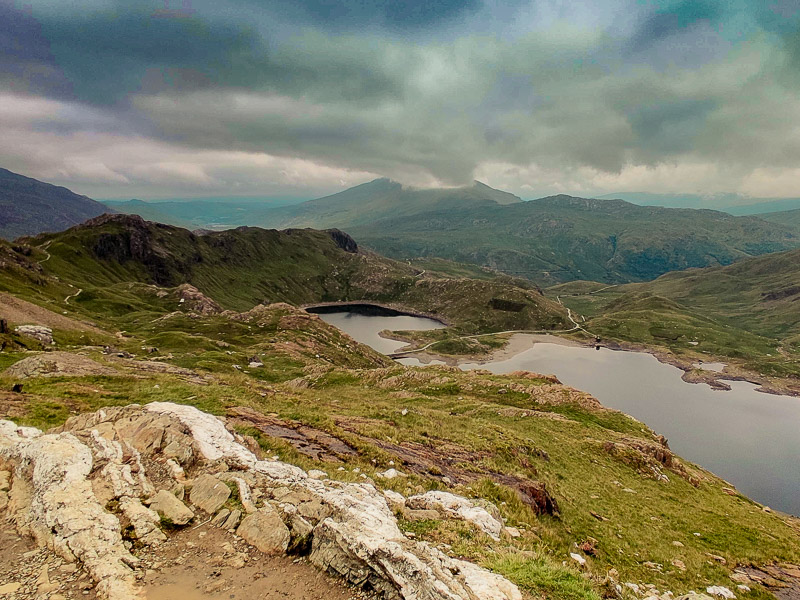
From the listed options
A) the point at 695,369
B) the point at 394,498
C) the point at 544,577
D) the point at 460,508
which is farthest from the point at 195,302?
the point at 695,369

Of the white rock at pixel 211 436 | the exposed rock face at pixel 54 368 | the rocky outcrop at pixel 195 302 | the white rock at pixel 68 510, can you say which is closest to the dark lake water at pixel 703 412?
the rocky outcrop at pixel 195 302

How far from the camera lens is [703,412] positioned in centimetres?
12619

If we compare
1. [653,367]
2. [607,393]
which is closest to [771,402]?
[653,367]

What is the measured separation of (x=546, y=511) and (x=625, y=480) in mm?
14151

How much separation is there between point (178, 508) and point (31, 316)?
93301mm

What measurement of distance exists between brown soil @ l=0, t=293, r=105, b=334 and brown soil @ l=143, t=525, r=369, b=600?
86.8 metres

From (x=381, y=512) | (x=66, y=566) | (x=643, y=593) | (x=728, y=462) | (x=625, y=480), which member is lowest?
(x=728, y=462)

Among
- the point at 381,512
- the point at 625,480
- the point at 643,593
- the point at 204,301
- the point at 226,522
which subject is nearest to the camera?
the point at 226,522

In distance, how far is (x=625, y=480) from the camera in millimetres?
29734

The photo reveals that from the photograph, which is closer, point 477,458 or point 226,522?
point 226,522

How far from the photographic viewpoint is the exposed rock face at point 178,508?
9641 mm

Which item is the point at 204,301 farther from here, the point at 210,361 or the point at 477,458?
the point at 477,458

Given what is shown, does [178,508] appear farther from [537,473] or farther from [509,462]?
[537,473]

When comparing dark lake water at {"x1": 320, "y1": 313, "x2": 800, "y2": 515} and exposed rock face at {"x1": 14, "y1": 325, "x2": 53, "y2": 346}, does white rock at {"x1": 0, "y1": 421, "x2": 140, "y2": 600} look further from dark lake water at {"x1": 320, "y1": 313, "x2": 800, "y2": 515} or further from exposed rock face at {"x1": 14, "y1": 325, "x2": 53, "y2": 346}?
dark lake water at {"x1": 320, "y1": 313, "x2": 800, "y2": 515}
